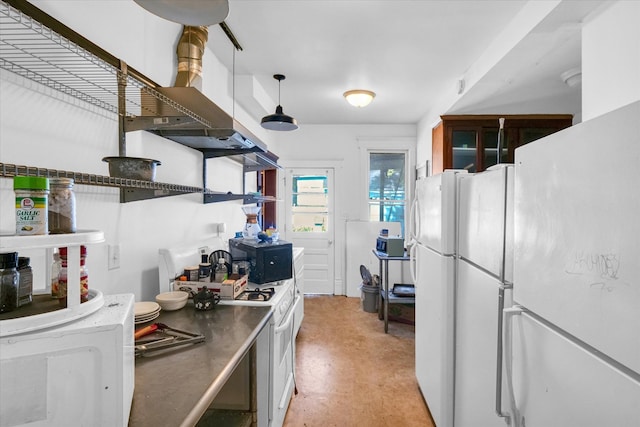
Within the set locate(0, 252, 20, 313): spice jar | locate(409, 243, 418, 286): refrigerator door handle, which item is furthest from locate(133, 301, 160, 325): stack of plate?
locate(409, 243, 418, 286): refrigerator door handle

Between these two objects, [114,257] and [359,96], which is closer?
[114,257]

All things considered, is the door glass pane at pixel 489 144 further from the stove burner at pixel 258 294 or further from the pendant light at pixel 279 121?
the stove burner at pixel 258 294

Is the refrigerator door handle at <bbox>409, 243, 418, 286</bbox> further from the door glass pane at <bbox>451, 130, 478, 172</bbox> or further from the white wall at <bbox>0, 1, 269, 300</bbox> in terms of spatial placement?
the door glass pane at <bbox>451, 130, 478, 172</bbox>

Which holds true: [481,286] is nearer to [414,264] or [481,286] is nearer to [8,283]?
[414,264]

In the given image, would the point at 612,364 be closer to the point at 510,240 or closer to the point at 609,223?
the point at 609,223

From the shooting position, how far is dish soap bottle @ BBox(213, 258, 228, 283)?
183 centimetres

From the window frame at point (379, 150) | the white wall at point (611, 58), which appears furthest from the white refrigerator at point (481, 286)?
the window frame at point (379, 150)

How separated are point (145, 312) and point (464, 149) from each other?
366 centimetres

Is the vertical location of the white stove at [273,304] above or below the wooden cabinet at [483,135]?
below

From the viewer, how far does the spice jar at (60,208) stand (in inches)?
29.1

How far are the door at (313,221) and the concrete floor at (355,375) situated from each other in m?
1.08

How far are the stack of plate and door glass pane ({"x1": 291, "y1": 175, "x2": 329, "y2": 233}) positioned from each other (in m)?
3.66

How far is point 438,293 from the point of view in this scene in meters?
1.92

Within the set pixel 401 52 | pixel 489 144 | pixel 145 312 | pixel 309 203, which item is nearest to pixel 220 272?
pixel 145 312
